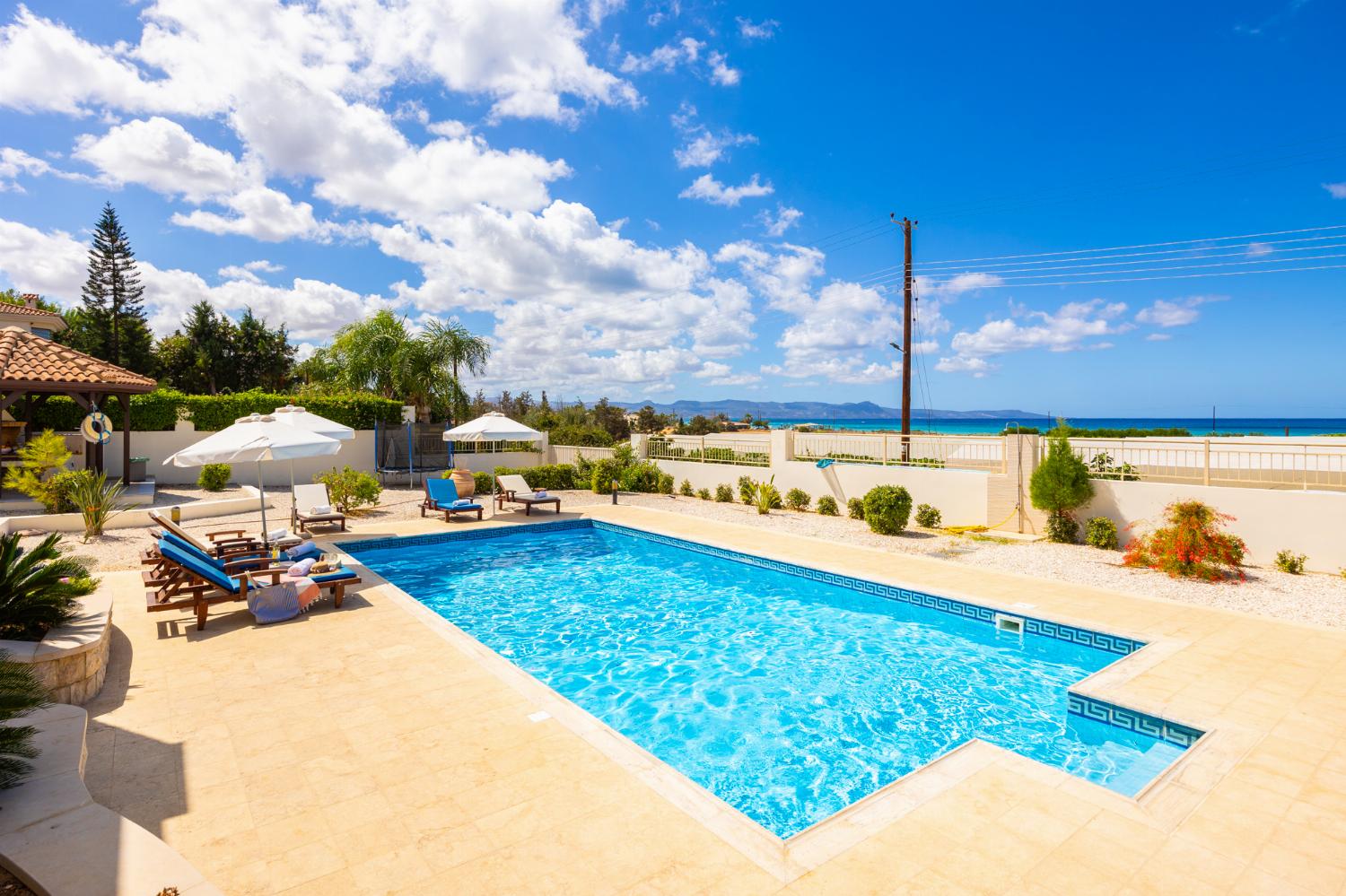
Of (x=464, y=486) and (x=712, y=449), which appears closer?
(x=464, y=486)

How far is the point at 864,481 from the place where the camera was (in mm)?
14820

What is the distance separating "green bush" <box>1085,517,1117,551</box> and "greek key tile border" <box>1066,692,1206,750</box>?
691cm

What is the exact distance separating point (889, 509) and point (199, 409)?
854 inches

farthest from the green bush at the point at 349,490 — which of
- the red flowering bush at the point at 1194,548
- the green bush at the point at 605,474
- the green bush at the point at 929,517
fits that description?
the red flowering bush at the point at 1194,548

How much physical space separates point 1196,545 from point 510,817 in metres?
10.3

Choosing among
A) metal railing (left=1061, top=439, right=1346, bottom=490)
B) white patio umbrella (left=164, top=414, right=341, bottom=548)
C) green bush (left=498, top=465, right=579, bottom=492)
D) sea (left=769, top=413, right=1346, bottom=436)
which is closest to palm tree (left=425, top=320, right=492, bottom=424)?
green bush (left=498, top=465, right=579, bottom=492)

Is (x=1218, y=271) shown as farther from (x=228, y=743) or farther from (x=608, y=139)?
(x=228, y=743)

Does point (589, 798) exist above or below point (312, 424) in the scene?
below

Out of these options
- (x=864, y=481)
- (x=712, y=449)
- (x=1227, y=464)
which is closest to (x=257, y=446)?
(x=712, y=449)

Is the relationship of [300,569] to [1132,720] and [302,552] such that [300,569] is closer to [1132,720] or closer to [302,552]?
[302,552]

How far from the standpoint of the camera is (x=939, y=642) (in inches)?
292

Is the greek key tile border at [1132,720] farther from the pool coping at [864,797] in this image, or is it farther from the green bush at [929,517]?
the green bush at [929,517]

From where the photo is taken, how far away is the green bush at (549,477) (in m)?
19.6

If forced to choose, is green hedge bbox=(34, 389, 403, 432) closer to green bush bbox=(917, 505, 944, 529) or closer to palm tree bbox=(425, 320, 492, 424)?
palm tree bbox=(425, 320, 492, 424)
